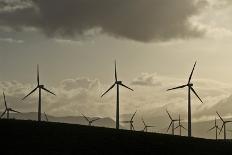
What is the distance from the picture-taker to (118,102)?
166 meters

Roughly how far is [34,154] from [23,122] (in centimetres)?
3479

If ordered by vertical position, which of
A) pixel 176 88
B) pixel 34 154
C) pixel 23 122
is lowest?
pixel 34 154

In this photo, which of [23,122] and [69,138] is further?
[23,122]

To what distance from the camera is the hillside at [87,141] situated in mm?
112188

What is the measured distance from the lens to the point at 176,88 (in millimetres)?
169875

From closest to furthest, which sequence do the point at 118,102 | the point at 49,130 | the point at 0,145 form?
the point at 0,145, the point at 49,130, the point at 118,102

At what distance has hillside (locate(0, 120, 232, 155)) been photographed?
112 m

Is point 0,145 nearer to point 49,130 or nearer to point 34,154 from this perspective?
point 34,154

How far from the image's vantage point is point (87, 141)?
122 meters

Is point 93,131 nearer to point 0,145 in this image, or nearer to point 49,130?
point 49,130

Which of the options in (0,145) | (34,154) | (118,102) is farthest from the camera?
(118,102)

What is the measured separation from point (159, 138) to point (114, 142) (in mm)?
17810

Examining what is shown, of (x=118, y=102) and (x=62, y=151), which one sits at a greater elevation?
(x=118, y=102)

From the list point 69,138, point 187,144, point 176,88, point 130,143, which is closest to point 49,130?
point 69,138
